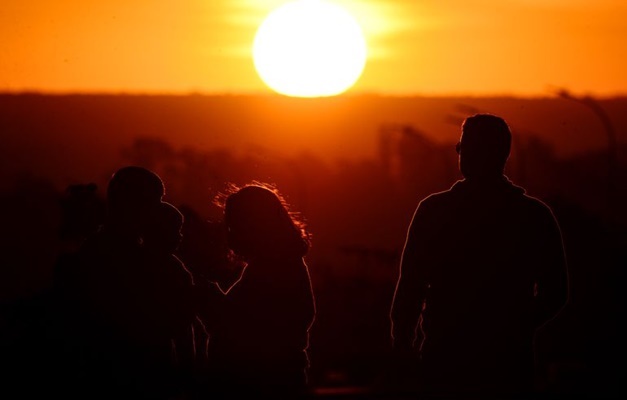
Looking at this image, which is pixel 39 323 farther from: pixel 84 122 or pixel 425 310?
pixel 84 122

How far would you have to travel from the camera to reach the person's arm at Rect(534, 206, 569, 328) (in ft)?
18.7

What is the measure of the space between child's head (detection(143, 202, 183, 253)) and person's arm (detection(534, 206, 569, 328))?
1616 mm

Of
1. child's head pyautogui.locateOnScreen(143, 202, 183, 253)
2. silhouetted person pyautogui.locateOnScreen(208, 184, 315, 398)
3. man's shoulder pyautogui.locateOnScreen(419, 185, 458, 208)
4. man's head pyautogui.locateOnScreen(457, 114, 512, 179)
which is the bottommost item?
silhouetted person pyautogui.locateOnScreen(208, 184, 315, 398)

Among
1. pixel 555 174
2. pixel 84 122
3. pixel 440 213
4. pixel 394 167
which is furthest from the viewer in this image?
pixel 394 167

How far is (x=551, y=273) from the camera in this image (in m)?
5.73

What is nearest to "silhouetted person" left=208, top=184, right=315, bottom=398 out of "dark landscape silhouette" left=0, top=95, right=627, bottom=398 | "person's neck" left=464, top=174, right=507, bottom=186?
"person's neck" left=464, top=174, right=507, bottom=186

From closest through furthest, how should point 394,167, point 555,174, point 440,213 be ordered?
point 440,213, point 555,174, point 394,167

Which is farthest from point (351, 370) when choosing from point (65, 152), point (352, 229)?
point (352, 229)

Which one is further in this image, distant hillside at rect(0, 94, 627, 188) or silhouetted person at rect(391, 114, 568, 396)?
distant hillside at rect(0, 94, 627, 188)

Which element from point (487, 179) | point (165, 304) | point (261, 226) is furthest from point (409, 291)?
point (165, 304)

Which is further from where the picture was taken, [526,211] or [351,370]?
[351,370]

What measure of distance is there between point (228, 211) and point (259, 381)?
2.44 feet

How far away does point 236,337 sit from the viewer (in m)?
5.70

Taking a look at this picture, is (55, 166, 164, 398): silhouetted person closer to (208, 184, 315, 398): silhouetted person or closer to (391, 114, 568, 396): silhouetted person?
(208, 184, 315, 398): silhouetted person
